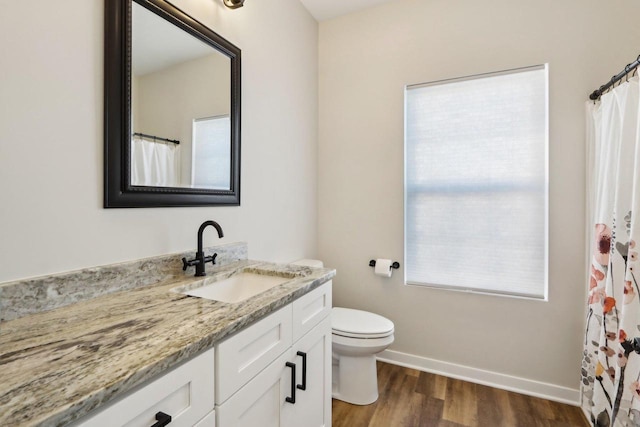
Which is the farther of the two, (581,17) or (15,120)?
(581,17)

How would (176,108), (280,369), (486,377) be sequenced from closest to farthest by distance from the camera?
(280,369) → (176,108) → (486,377)

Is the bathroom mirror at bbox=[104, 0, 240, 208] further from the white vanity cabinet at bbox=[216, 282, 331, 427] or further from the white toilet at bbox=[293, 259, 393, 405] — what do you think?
the white toilet at bbox=[293, 259, 393, 405]

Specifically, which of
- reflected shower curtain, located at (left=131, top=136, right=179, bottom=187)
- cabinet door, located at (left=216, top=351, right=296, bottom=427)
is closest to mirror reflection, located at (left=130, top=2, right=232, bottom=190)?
reflected shower curtain, located at (left=131, top=136, right=179, bottom=187)

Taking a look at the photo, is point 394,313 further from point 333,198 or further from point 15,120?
point 15,120

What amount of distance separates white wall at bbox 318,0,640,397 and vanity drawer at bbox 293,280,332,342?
3.29 ft

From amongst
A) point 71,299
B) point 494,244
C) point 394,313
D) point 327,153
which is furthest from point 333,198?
point 71,299

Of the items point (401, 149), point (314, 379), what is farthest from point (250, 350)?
point (401, 149)

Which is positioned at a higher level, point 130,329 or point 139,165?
point 139,165

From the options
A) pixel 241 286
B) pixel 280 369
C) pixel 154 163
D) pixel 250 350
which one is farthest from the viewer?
pixel 241 286

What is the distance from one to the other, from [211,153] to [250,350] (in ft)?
3.23

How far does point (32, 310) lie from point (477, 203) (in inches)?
88.1

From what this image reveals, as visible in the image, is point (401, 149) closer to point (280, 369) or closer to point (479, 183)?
point (479, 183)

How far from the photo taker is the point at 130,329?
0.76 m

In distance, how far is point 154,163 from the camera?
123 centimetres
